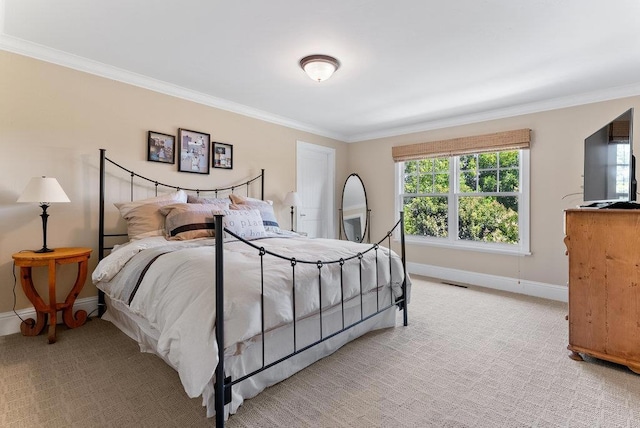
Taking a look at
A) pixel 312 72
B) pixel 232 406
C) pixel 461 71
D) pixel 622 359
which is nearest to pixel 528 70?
pixel 461 71

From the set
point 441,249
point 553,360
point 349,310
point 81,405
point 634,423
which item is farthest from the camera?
point 441,249

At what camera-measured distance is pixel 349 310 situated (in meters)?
2.36

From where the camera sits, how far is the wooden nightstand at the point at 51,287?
7.61 feet

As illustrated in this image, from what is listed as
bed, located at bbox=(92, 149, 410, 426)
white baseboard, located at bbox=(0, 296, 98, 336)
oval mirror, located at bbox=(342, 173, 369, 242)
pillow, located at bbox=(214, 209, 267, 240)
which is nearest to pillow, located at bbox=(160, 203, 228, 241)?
bed, located at bbox=(92, 149, 410, 426)

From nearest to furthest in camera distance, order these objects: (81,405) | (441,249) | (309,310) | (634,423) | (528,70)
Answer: (634,423) → (81,405) → (309,310) → (528,70) → (441,249)

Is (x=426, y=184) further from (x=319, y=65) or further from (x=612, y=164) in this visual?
(x=319, y=65)

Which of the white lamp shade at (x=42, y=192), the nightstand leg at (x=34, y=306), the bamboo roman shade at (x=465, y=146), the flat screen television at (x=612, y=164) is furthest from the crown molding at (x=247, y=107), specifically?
the nightstand leg at (x=34, y=306)

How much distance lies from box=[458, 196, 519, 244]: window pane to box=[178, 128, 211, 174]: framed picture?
350 centimetres

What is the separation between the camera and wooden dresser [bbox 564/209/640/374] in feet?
6.56

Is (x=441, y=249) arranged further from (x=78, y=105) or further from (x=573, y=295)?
(x=78, y=105)

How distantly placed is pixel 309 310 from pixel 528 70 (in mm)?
2935

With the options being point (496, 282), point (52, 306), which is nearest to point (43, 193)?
A: point (52, 306)

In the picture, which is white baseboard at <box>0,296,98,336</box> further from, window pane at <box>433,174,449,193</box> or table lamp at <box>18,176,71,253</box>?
window pane at <box>433,174,449,193</box>

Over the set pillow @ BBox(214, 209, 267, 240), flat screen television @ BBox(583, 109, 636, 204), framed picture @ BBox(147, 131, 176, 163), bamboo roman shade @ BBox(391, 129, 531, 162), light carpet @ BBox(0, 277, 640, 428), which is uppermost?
bamboo roman shade @ BBox(391, 129, 531, 162)
